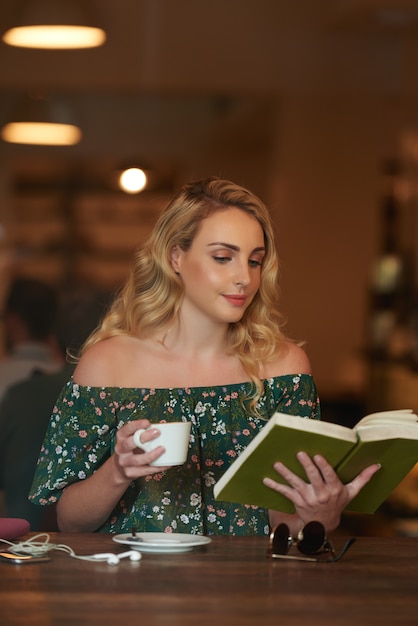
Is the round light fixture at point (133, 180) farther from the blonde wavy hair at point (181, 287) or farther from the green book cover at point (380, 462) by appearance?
the green book cover at point (380, 462)

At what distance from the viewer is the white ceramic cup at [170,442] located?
191 centimetres

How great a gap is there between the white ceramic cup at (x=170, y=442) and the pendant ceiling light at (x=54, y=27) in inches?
143

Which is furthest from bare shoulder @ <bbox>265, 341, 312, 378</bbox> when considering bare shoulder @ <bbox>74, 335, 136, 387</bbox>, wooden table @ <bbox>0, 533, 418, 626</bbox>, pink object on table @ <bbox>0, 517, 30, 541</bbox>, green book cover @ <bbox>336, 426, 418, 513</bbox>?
pink object on table @ <bbox>0, 517, 30, 541</bbox>

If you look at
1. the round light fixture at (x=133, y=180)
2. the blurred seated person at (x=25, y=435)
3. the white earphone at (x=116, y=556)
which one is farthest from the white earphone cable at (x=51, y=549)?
the round light fixture at (x=133, y=180)

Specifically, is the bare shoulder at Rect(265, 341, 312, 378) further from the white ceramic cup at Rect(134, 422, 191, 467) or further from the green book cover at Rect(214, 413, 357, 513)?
the white ceramic cup at Rect(134, 422, 191, 467)

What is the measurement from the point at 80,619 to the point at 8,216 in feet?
13.0

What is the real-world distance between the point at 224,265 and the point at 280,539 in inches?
27.8

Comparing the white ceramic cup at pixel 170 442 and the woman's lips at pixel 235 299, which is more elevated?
the woman's lips at pixel 235 299

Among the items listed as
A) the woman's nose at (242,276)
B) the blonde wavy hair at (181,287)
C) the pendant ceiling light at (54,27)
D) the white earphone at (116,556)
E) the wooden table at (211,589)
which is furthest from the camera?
the pendant ceiling light at (54,27)

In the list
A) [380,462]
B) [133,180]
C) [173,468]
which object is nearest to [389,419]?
[380,462]

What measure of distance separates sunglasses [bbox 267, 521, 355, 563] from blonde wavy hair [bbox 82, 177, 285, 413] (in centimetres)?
57

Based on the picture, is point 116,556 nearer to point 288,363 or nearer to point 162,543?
point 162,543

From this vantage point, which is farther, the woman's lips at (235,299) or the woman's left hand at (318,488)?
the woman's lips at (235,299)

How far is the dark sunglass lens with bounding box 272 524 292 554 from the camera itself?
196 cm
